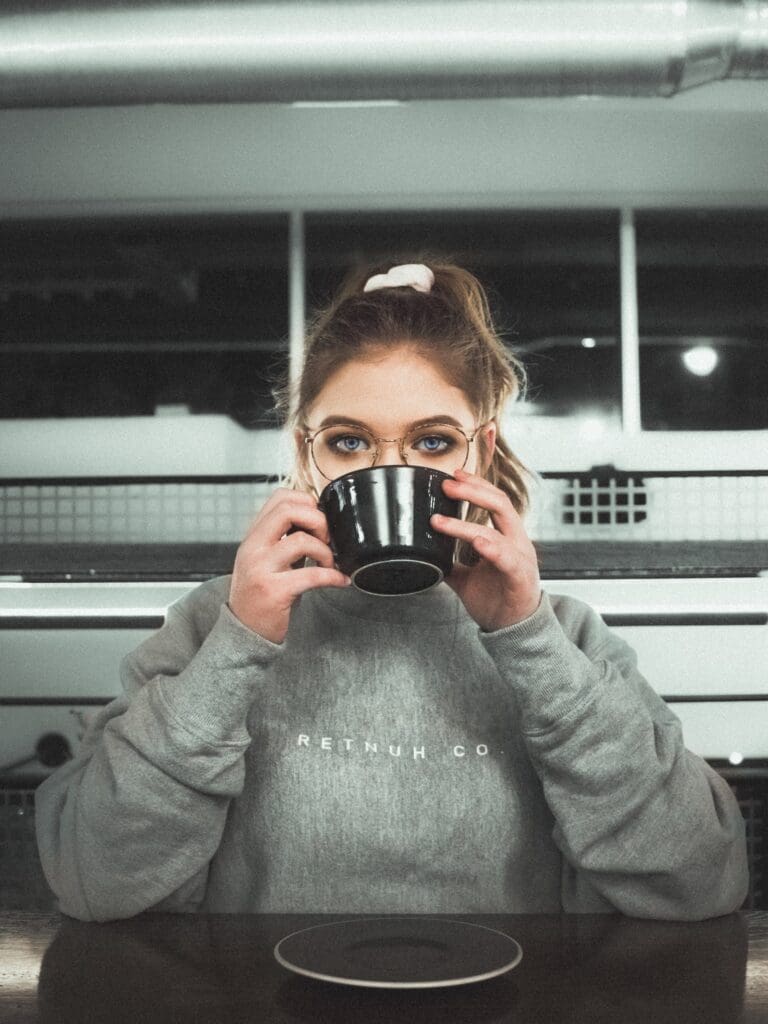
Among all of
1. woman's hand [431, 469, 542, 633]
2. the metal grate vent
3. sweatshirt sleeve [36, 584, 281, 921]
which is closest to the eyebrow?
woman's hand [431, 469, 542, 633]

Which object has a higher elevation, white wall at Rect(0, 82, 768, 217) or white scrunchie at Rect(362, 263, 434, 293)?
white wall at Rect(0, 82, 768, 217)

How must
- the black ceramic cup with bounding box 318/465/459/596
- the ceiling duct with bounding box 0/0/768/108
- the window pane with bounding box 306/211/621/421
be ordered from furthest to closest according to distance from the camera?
the window pane with bounding box 306/211/621/421 < the ceiling duct with bounding box 0/0/768/108 < the black ceramic cup with bounding box 318/465/459/596

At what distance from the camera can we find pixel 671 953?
72 cm

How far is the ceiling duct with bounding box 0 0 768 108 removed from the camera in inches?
59.9

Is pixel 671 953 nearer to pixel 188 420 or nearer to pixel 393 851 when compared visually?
pixel 393 851

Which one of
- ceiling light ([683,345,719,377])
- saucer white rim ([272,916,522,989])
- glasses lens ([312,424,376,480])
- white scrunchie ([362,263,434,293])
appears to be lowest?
saucer white rim ([272,916,522,989])

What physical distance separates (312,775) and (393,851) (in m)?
0.12

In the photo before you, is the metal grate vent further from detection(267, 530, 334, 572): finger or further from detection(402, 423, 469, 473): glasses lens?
detection(267, 530, 334, 572): finger

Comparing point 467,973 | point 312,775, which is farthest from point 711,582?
point 467,973

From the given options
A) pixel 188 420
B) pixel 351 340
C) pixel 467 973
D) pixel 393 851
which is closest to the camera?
pixel 467 973

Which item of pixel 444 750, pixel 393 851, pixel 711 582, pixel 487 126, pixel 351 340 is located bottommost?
pixel 393 851

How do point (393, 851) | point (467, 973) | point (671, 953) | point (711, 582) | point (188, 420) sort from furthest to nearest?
point (188, 420) → point (711, 582) → point (393, 851) → point (671, 953) → point (467, 973)

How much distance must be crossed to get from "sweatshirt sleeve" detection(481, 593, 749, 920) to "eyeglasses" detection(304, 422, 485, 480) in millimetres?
223

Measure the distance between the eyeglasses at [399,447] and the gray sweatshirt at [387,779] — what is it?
200 mm
